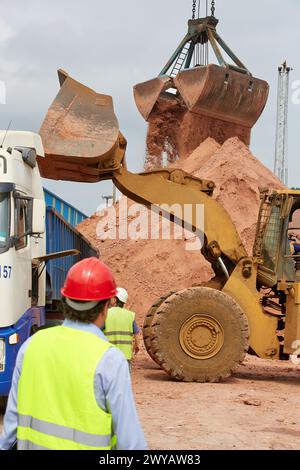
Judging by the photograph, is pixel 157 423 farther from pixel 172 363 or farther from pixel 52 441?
pixel 52 441

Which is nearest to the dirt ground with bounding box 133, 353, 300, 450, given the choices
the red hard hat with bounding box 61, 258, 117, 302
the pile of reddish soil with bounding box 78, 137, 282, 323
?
the red hard hat with bounding box 61, 258, 117, 302

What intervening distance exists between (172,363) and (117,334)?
2305 mm

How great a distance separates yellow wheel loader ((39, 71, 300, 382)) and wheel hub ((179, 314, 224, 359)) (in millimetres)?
15

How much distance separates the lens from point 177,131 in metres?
25.1

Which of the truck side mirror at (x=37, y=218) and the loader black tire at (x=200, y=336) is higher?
the truck side mirror at (x=37, y=218)

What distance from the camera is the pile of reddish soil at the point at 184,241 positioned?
775 inches

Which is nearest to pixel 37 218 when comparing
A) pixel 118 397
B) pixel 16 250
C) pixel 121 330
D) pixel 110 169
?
pixel 16 250

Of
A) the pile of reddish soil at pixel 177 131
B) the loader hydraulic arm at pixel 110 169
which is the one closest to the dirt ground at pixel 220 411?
the loader hydraulic arm at pixel 110 169

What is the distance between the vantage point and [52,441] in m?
2.90

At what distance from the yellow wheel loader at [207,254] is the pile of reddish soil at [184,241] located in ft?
22.6

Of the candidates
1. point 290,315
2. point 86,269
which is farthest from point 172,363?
point 86,269

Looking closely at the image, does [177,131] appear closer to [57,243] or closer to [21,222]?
[57,243]

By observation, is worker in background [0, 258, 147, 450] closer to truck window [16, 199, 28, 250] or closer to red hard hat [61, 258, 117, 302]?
red hard hat [61, 258, 117, 302]

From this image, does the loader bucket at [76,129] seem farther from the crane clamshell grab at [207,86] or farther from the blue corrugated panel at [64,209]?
the crane clamshell grab at [207,86]
